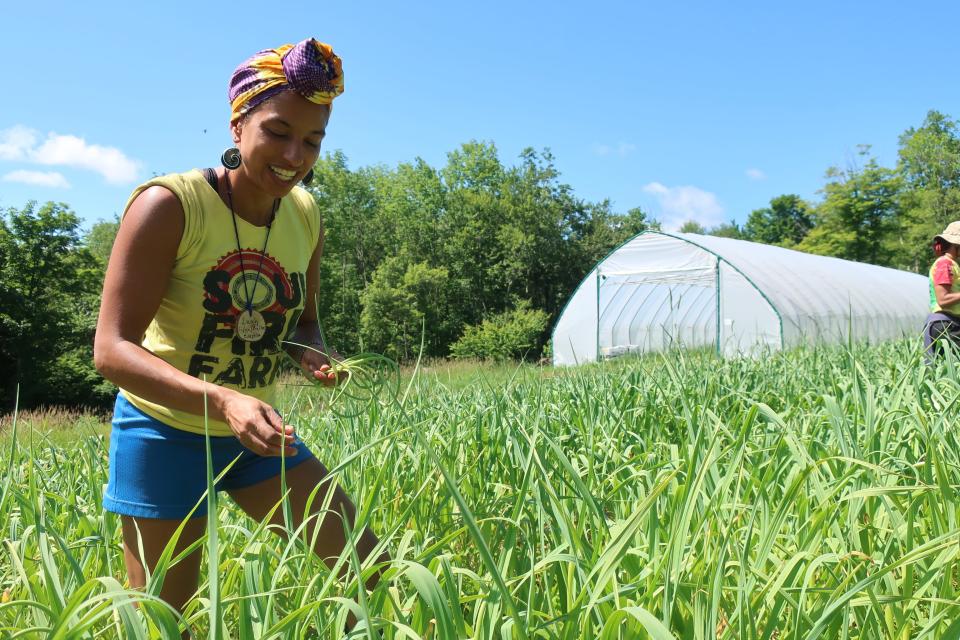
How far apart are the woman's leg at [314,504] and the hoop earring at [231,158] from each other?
662 mm

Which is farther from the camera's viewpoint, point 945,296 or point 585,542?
point 945,296

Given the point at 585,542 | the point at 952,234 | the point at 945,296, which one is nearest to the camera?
the point at 585,542

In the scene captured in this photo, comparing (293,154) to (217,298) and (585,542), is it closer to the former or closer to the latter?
(217,298)

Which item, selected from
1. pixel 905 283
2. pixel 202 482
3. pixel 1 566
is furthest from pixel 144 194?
pixel 905 283

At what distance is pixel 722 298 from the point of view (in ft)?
41.7

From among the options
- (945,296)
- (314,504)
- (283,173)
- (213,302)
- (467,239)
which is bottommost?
(314,504)

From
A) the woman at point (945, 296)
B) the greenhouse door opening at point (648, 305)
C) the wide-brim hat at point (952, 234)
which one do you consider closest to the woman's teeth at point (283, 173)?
the woman at point (945, 296)

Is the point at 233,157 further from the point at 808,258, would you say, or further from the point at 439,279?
the point at 439,279

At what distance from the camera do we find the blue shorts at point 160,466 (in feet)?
4.49

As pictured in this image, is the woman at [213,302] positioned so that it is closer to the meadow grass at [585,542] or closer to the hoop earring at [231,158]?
the hoop earring at [231,158]

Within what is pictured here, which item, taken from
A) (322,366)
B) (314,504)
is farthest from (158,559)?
(322,366)

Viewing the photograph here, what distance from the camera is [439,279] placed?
2802cm

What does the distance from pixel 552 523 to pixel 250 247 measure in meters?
0.90

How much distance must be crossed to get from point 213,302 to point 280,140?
0.37 meters
